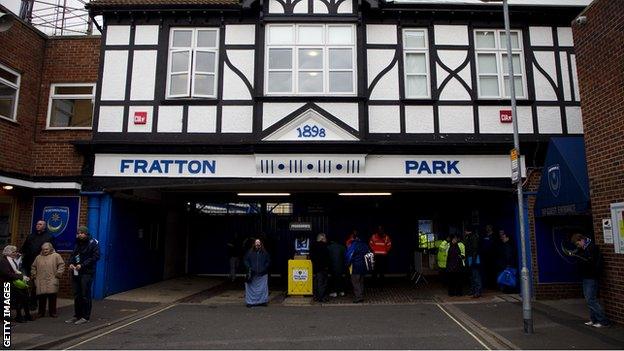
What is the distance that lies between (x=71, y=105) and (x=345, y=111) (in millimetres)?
7285

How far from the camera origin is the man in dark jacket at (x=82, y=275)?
8867mm

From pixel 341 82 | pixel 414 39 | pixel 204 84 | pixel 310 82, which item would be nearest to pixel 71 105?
pixel 204 84

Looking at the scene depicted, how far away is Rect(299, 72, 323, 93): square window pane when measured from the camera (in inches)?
470

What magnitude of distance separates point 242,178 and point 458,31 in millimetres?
6749

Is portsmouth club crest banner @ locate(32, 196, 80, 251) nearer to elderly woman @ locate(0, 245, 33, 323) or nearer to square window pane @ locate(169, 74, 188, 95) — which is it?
elderly woman @ locate(0, 245, 33, 323)

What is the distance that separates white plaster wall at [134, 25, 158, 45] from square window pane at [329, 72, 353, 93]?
4.67 meters

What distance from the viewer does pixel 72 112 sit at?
12.7 meters

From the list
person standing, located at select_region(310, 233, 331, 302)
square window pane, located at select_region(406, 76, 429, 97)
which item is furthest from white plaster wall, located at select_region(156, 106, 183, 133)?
square window pane, located at select_region(406, 76, 429, 97)

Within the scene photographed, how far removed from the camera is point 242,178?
1171 centimetres

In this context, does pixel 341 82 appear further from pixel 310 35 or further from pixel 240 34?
pixel 240 34

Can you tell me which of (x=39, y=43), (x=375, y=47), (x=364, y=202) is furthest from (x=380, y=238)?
(x=39, y=43)

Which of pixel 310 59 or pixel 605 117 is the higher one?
pixel 310 59

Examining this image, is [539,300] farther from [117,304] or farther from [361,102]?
[117,304]

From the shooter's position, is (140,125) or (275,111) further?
(140,125)
